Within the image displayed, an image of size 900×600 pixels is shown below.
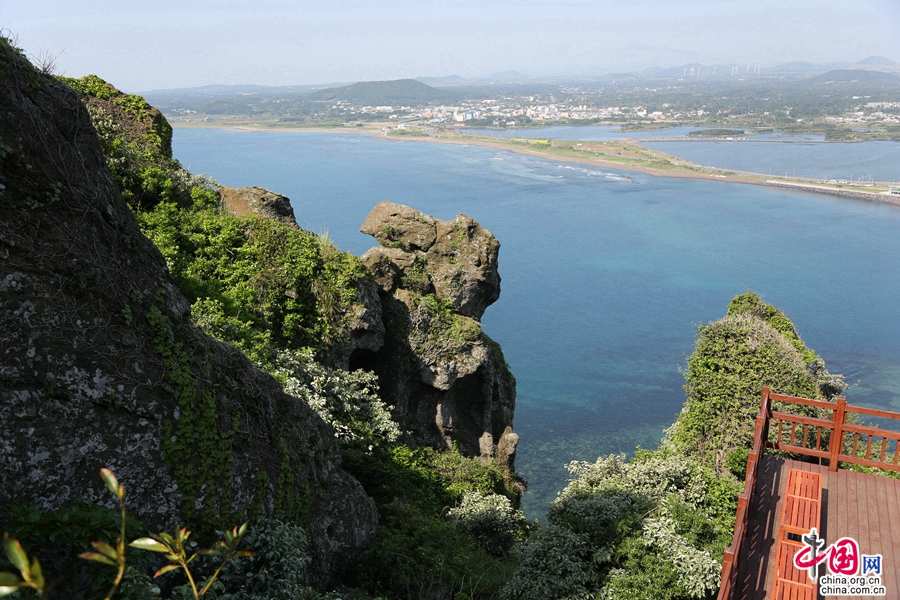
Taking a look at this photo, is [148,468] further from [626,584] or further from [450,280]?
[450,280]

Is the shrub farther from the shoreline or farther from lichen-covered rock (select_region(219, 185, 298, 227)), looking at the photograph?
the shoreline

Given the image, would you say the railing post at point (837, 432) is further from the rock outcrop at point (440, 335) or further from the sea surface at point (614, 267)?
the sea surface at point (614, 267)

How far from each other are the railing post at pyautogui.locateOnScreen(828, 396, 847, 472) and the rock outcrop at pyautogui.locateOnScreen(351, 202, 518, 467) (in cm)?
1075

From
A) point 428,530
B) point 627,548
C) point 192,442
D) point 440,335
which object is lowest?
point 428,530

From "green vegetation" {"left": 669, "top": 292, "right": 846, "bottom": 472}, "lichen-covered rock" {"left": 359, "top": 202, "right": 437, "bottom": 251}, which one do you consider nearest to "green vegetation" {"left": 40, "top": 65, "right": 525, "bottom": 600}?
"lichen-covered rock" {"left": 359, "top": 202, "right": 437, "bottom": 251}

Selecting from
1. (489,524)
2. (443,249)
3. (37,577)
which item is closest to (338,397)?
(489,524)

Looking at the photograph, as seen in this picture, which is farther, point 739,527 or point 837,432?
point 837,432

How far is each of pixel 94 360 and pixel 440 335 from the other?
41.0 feet

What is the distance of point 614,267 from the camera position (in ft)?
207

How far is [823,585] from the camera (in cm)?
679

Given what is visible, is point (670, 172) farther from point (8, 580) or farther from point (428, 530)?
point (8, 580)

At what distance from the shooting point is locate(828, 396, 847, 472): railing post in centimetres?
815

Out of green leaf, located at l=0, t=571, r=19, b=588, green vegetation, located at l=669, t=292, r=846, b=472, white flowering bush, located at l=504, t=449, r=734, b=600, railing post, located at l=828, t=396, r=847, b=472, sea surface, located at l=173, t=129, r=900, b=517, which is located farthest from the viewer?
sea surface, located at l=173, t=129, r=900, b=517

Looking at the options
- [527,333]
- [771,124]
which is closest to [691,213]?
[527,333]
